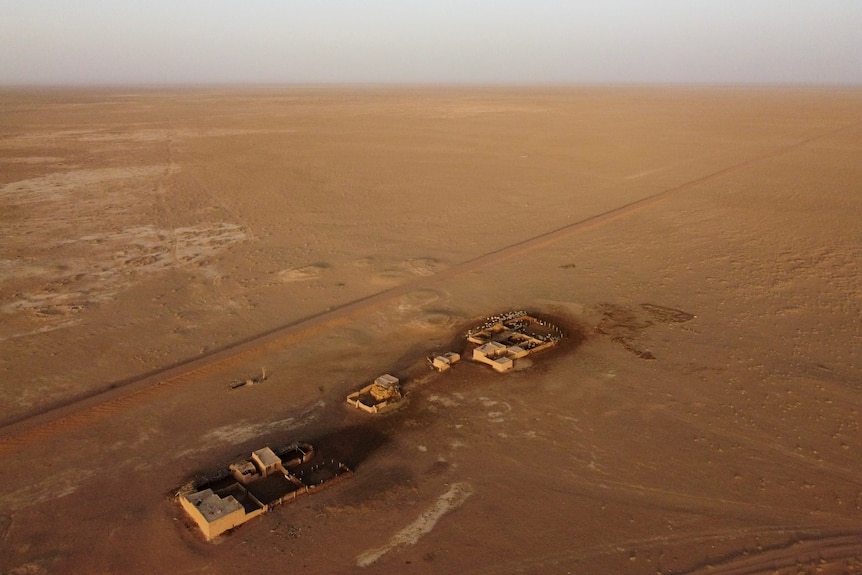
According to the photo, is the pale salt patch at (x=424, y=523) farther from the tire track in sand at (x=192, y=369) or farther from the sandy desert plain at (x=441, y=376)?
the tire track in sand at (x=192, y=369)

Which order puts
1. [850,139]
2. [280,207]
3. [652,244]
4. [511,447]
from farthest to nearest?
[850,139] → [280,207] → [652,244] → [511,447]

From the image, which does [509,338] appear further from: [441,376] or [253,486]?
[253,486]

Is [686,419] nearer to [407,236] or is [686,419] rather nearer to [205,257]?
[407,236]

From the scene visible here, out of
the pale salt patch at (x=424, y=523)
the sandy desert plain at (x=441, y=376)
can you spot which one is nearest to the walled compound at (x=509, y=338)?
the sandy desert plain at (x=441, y=376)

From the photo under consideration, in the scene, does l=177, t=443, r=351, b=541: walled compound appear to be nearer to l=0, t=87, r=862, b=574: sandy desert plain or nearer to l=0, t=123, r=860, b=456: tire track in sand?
l=0, t=87, r=862, b=574: sandy desert plain

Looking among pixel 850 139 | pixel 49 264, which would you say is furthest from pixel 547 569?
pixel 850 139
